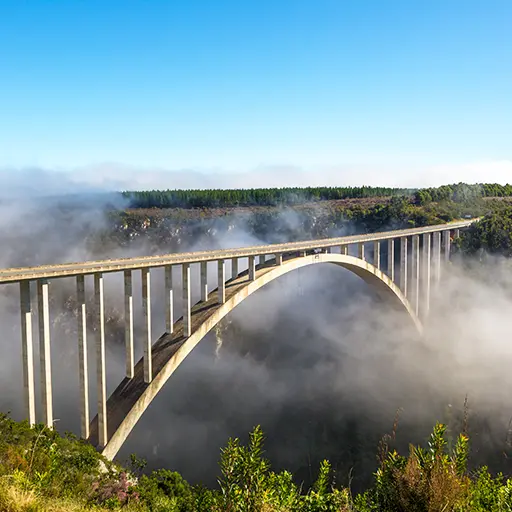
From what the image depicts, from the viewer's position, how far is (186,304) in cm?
2555

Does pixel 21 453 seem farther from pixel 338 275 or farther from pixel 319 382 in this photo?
pixel 338 275

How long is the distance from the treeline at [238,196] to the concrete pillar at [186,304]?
99.0 metres

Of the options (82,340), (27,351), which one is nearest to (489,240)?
(82,340)

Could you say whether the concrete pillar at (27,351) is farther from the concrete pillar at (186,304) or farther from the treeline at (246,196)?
the treeline at (246,196)

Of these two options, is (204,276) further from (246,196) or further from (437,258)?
(246,196)

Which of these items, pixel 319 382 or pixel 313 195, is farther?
pixel 313 195

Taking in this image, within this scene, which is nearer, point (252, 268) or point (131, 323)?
point (131, 323)

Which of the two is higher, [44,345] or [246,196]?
[246,196]

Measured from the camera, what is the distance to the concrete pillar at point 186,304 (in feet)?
81.7

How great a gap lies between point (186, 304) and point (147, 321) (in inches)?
118

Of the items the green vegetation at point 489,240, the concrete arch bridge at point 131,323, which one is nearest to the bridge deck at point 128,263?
the concrete arch bridge at point 131,323

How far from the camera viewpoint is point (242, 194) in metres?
135

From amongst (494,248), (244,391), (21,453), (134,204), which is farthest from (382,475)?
(134,204)

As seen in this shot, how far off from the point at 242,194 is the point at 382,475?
128m
